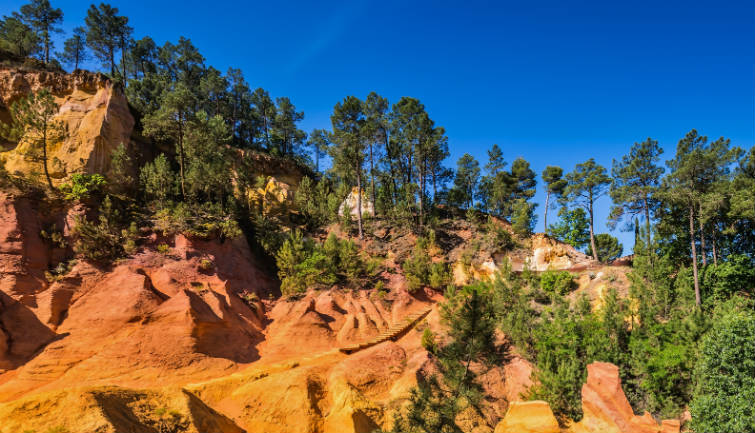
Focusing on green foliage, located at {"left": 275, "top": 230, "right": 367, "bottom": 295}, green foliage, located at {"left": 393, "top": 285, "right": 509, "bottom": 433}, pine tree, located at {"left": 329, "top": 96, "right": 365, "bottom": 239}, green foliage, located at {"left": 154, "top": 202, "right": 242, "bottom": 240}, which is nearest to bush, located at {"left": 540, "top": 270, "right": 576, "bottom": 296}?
green foliage, located at {"left": 393, "top": 285, "right": 509, "bottom": 433}

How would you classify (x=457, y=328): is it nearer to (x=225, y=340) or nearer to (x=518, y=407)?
(x=518, y=407)

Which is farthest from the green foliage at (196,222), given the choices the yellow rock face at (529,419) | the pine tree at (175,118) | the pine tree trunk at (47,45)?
the pine tree trunk at (47,45)

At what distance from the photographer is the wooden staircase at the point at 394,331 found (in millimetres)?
20859

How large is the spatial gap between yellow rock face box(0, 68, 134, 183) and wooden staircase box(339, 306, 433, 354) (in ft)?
71.8

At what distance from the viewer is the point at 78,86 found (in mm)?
27000

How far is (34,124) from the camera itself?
72.1 feet

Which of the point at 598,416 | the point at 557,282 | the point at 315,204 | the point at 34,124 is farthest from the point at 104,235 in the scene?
the point at 557,282

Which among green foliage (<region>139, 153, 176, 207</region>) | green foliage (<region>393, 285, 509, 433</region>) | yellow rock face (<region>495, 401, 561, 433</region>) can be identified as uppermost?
A: green foliage (<region>139, 153, 176, 207</region>)

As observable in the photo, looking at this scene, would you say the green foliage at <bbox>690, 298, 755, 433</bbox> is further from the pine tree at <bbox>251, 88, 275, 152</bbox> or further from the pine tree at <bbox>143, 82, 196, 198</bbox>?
the pine tree at <bbox>251, 88, 275, 152</bbox>

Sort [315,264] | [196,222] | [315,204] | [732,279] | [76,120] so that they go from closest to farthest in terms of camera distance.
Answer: [732,279], [196,222], [76,120], [315,264], [315,204]

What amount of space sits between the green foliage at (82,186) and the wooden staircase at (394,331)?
62.7 feet

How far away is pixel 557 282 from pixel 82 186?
34043 mm

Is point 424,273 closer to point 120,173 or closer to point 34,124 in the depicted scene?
point 120,173

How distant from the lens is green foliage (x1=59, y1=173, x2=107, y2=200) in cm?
2186
